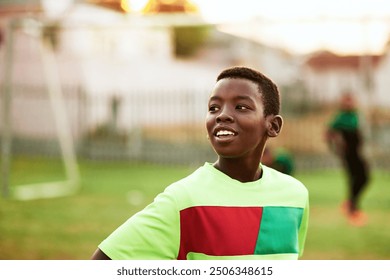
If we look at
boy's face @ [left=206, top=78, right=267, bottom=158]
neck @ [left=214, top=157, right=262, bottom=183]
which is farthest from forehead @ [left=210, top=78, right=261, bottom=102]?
neck @ [left=214, top=157, right=262, bottom=183]

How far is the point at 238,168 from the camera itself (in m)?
1.32

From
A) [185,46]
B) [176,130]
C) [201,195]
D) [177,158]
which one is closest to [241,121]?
[201,195]

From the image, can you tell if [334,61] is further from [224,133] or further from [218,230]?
[218,230]

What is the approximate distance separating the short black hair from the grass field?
1.76m

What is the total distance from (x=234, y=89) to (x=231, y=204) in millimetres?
245

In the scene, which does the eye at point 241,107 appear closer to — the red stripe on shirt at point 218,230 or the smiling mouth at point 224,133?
the smiling mouth at point 224,133

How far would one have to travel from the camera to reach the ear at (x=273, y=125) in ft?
4.58

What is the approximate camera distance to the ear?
140 centimetres

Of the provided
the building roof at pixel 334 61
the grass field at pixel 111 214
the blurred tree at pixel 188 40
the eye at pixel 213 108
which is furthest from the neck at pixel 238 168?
the blurred tree at pixel 188 40

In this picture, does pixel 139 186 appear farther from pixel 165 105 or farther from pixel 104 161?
pixel 165 105

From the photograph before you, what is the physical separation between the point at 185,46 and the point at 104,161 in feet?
22.4

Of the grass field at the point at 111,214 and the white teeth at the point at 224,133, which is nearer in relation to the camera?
the white teeth at the point at 224,133

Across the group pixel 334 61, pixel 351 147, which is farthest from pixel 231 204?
pixel 334 61

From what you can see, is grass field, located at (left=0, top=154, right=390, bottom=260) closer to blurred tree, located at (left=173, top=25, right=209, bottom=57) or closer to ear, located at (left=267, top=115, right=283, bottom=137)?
ear, located at (left=267, top=115, right=283, bottom=137)
